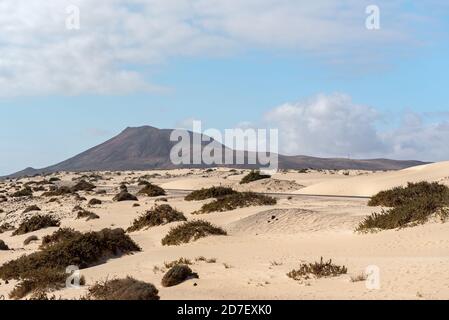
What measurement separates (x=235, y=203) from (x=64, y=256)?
47.0ft

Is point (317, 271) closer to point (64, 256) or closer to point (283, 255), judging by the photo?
point (283, 255)

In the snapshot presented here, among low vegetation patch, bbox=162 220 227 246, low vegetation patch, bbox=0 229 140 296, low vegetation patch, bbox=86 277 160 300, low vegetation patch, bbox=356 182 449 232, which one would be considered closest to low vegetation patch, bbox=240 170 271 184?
low vegetation patch, bbox=162 220 227 246

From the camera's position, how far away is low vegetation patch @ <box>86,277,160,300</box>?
10.9 m

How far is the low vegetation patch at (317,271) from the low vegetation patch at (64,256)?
598 centimetres

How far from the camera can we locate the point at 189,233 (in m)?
22.0

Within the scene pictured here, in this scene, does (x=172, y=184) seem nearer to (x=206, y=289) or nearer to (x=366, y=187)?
(x=366, y=187)

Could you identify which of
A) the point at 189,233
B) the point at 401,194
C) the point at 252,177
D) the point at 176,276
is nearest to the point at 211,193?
the point at 401,194

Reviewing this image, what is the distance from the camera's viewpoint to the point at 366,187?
47.9 metres

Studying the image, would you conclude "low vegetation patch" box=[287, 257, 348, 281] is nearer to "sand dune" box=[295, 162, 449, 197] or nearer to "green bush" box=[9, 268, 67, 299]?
"green bush" box=[9, 268, 67, 299]

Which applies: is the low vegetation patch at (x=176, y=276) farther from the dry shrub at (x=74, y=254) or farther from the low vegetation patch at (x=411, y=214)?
the low vegetation patch at (x=411, y=214)

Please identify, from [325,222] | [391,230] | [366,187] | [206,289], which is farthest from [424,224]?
[366,187]

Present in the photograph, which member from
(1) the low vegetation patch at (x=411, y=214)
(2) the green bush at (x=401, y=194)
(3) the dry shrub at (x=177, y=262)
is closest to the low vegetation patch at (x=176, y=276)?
(3) the dry shrub at (x=177, y=262)

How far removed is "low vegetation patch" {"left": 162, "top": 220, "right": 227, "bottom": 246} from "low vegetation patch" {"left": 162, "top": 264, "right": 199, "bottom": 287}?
7.87 metres

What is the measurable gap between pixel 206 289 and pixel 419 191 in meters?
17.2
